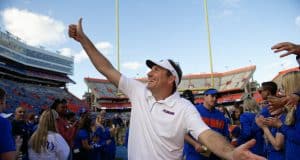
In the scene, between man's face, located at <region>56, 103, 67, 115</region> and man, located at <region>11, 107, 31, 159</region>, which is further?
man's face, located at <region>56, 103, 67, 115</region>

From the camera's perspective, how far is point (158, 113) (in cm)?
272

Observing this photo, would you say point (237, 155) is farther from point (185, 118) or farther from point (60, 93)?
point (60, 93)

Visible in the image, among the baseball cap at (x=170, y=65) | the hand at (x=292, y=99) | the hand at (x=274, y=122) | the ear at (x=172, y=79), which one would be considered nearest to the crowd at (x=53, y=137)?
the baseball cap at (x=170, y=65)

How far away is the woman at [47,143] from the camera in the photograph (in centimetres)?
463

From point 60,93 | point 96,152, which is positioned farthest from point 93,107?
point 96,152

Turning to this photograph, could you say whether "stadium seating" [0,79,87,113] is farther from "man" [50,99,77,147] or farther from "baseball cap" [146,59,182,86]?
"baseball cap" [146,59,182,86]

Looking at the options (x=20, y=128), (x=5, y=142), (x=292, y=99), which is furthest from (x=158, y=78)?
(x=20, y=128)

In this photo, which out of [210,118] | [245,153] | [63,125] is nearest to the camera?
[245,153]

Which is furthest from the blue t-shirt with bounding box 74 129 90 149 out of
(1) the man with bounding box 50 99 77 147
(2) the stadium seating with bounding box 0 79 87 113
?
(2) the stadium seating with bounding box 0 79 87 113

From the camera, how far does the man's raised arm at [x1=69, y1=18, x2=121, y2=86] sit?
3.06 m

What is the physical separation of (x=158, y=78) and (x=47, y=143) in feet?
8.20

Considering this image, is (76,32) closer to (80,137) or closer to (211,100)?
(211,100)

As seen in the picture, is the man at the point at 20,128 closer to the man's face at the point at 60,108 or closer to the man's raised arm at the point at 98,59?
the man's face at the point at 60,108

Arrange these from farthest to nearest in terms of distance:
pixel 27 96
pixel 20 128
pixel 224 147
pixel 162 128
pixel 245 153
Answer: pixel 27 96 < pixel 20 128 < pixel 162 128 < pixel 224 147 < pixel 245 153
